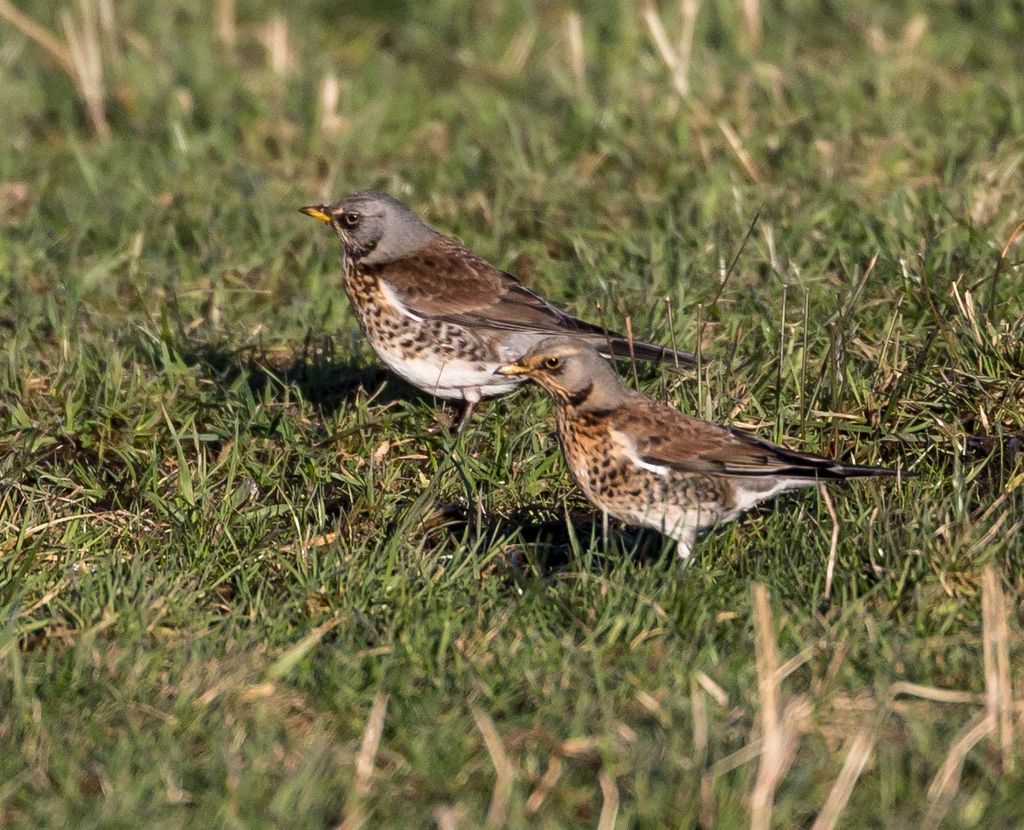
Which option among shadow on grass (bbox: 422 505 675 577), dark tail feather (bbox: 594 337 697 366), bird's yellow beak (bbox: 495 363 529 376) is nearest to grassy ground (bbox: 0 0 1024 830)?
shadow on grass (bbox: 422 505 675 577)

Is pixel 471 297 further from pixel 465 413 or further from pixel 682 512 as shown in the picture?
pixel 682 512

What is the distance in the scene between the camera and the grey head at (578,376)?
18.7 feet

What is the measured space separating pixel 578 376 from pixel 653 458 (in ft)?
1.35

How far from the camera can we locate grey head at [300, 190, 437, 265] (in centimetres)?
722

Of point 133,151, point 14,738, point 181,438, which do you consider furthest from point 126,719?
point 133,151

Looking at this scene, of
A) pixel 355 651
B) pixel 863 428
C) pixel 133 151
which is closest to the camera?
pixel 355 651

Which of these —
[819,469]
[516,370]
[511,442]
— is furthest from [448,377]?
[819,469]

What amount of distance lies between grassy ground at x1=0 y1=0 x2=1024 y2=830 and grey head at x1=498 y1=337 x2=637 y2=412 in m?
0.50

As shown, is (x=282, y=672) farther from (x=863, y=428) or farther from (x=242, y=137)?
(x=242, y=137)

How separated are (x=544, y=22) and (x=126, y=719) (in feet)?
26.9

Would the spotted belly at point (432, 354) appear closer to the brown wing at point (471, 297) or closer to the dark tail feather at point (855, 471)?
the brown wing at point (471, 297)

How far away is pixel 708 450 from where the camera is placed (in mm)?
5559

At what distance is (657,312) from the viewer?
23.6 feet

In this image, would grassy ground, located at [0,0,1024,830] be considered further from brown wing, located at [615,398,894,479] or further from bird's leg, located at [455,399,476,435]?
brown wing, located at [615,398,894,479]
